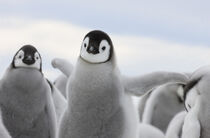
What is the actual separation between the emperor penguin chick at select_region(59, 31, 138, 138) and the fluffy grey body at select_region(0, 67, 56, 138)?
1.02 m

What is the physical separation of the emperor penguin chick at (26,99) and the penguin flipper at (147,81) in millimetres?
1385

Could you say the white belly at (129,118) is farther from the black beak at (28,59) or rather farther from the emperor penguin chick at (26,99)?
the black beak at (28,59)

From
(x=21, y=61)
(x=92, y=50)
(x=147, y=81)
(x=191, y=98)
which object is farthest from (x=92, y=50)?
(x=21, y=61)

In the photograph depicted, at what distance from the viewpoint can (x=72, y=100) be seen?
496cm

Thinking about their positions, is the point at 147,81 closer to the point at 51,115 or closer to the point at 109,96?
the point at 109,96

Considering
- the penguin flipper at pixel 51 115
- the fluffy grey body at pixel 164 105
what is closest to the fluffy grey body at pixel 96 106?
the penguin flipper at pixel 51 115

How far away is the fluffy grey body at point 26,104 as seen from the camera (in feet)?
19.4

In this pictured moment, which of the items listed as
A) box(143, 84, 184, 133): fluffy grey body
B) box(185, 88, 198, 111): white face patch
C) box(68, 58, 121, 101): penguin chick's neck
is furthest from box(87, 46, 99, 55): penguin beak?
box(143, 84, 184, 133): fluffy grey body

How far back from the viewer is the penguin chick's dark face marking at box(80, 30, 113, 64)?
16.4 feet

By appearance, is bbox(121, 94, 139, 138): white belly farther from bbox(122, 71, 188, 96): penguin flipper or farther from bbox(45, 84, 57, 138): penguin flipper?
bbox(45, 84, 57, 138): penguin flipper

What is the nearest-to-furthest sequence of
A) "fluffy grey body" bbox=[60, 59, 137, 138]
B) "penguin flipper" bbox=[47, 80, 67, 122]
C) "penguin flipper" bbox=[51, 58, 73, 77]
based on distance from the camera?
"fluffy grey body" bbox=[60, 59, 137, 138]
"penguin flipper" bbox=[51, 58, 73, 77]
"penguin flipper" bbox=[47, 80, 67, 122]

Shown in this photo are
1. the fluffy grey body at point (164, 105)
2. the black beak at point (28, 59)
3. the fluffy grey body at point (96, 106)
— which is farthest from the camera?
the fluffy grey body at point (164, 105)

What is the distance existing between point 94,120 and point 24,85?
1412 mm

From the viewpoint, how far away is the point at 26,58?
6.11 meters
